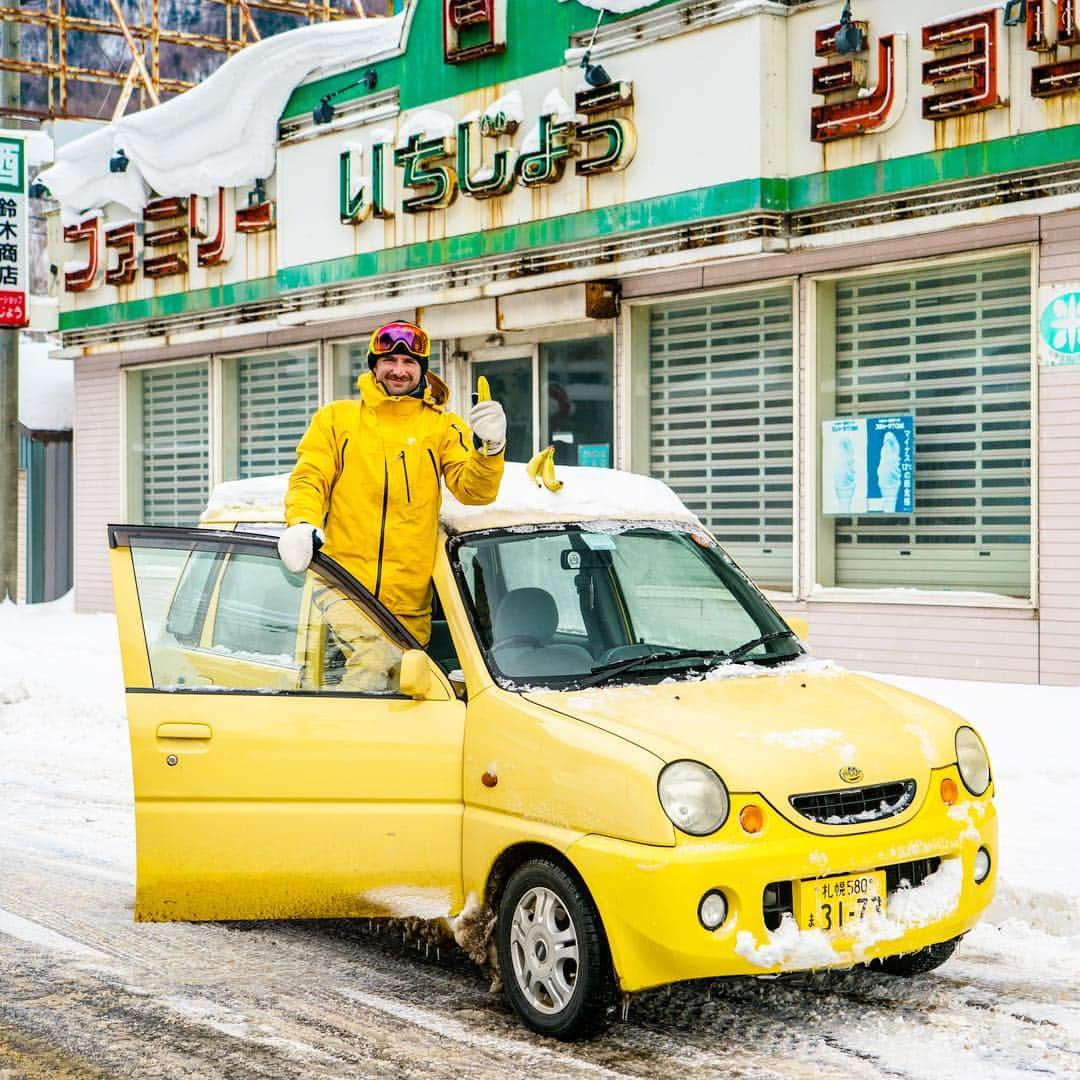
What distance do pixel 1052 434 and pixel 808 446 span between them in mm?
2082

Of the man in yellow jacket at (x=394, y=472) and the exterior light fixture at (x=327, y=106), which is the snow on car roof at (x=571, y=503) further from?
the exterior light fixture at (x=327, y=106)

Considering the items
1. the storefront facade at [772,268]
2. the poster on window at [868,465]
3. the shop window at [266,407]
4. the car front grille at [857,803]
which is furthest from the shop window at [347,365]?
the car front grille at [857,803]

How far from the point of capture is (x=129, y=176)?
745 inches

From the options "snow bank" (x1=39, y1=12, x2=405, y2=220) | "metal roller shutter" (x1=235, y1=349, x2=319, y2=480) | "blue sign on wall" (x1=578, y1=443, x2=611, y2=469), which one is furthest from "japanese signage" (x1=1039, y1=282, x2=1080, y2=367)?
"metal roller shutter" (x1=235, y1=349, x2=319, y2=480)

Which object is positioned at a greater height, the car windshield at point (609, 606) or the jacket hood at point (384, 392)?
the jacket hood at point (384, 392)

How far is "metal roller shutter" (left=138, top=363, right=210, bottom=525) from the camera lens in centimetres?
1944

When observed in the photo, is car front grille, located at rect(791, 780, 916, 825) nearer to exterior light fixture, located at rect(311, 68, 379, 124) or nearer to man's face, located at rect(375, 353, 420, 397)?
man's face, located at rect(375, 353, 420, 397)

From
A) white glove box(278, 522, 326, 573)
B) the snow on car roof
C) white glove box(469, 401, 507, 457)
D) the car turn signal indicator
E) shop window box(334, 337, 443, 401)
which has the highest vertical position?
shop window box(334, 337, 443, 401)

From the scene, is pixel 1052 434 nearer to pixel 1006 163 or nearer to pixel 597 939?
pixel 1006 163

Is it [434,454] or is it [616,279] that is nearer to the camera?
[434,454]

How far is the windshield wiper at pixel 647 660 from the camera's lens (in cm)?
532

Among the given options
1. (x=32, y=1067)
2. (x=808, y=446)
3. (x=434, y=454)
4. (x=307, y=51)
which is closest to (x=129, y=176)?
(x=307, y=51)

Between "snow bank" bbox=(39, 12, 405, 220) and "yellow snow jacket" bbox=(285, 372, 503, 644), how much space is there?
10255mm

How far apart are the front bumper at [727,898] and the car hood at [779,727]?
11 centimetres
